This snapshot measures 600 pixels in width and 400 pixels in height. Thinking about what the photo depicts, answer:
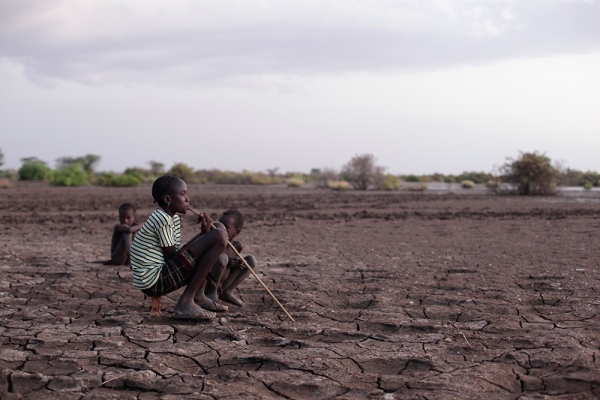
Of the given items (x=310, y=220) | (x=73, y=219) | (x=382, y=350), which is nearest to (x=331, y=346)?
(x=382, y=350)

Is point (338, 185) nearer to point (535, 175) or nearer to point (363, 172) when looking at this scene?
point (363, 172)

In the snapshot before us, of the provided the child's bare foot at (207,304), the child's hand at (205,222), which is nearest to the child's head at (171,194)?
the child's hand at (205,222)

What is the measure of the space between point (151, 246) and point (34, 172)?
155ft

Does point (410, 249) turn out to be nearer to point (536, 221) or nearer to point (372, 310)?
point (372, 310)

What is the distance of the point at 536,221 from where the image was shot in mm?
14586

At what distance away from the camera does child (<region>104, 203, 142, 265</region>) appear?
7.78 m

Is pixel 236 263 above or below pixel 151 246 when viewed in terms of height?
below

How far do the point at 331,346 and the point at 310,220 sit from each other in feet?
37.3

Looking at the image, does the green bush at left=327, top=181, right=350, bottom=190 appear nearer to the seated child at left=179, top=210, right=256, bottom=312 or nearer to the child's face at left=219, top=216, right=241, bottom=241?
the seated child at left=179, top=210, right=256, bottom=312

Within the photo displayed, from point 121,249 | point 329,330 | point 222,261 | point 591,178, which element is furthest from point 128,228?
point 591,178

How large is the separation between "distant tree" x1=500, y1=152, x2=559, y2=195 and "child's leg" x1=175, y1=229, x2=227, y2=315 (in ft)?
89.3

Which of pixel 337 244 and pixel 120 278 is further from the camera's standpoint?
pixel 337 244

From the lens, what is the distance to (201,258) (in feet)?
16.6

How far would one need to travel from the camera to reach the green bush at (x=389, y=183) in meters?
37.8
